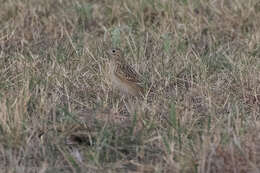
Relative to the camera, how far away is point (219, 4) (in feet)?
33.2

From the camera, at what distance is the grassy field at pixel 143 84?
5426 millimetres

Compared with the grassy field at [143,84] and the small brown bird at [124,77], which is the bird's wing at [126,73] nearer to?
the small brown bird at [124,77]

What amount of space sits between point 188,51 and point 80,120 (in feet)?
9.48

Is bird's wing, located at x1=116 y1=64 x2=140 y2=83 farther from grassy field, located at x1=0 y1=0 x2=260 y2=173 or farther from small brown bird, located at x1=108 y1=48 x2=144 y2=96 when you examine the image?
grassy field, located at x1=0 y1=0 x2=260 y2=173

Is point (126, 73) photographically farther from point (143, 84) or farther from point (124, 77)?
point (143, 84)

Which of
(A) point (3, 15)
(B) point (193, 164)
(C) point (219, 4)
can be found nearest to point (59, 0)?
(A) point (3, 15)

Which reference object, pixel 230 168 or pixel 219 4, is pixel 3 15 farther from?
pixel 230 168

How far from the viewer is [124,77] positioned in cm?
730

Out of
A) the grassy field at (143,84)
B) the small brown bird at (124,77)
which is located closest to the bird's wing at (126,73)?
the small brown bird at (124,77)

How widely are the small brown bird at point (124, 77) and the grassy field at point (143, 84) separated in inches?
3.8

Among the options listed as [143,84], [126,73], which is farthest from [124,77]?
[143,84]

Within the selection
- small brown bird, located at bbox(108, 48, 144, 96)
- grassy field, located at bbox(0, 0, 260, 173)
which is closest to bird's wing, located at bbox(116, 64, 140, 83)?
small brown bird, located at bbox(108, 48, 144, 96)

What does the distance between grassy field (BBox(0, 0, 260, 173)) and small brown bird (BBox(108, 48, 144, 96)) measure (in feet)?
0.32

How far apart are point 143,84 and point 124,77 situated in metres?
0.24
